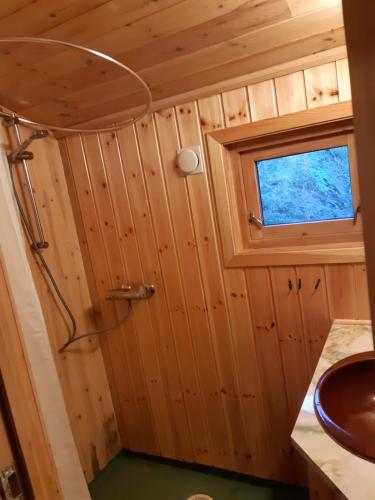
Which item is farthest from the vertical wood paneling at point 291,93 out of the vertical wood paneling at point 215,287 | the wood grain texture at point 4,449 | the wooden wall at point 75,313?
the wood grain texture at point 4,449

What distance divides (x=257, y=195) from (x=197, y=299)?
65 cm

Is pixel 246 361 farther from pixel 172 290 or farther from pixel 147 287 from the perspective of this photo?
pixel 147 287

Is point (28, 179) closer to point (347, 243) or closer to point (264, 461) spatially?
point (347, 243)

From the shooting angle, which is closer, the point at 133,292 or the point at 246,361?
the point at 246,361

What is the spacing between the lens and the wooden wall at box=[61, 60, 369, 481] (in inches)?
61.9

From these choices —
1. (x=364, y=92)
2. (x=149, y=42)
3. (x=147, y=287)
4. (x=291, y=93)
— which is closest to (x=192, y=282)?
(x=147, y=287)

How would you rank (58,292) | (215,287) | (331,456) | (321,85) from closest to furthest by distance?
(331,456)
(321,85)
(215,287)
(58,292)

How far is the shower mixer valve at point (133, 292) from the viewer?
188 centimetres

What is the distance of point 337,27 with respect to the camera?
1215 millimetres

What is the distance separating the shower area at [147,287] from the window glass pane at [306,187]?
9.2 inches

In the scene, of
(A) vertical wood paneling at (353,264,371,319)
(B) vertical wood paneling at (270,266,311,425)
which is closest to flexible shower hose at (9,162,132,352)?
(B) vertical wood paneling at (270,266,311,425)

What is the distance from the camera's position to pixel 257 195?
168cm

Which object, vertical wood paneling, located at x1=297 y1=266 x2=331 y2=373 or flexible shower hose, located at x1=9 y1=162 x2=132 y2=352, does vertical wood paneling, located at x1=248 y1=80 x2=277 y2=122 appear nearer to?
vertical wood paneling, located at x1=297 y1=266 x2=331 y2=373

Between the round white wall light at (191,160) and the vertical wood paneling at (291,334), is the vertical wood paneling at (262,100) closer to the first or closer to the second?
the round white wall light at (191,160)
